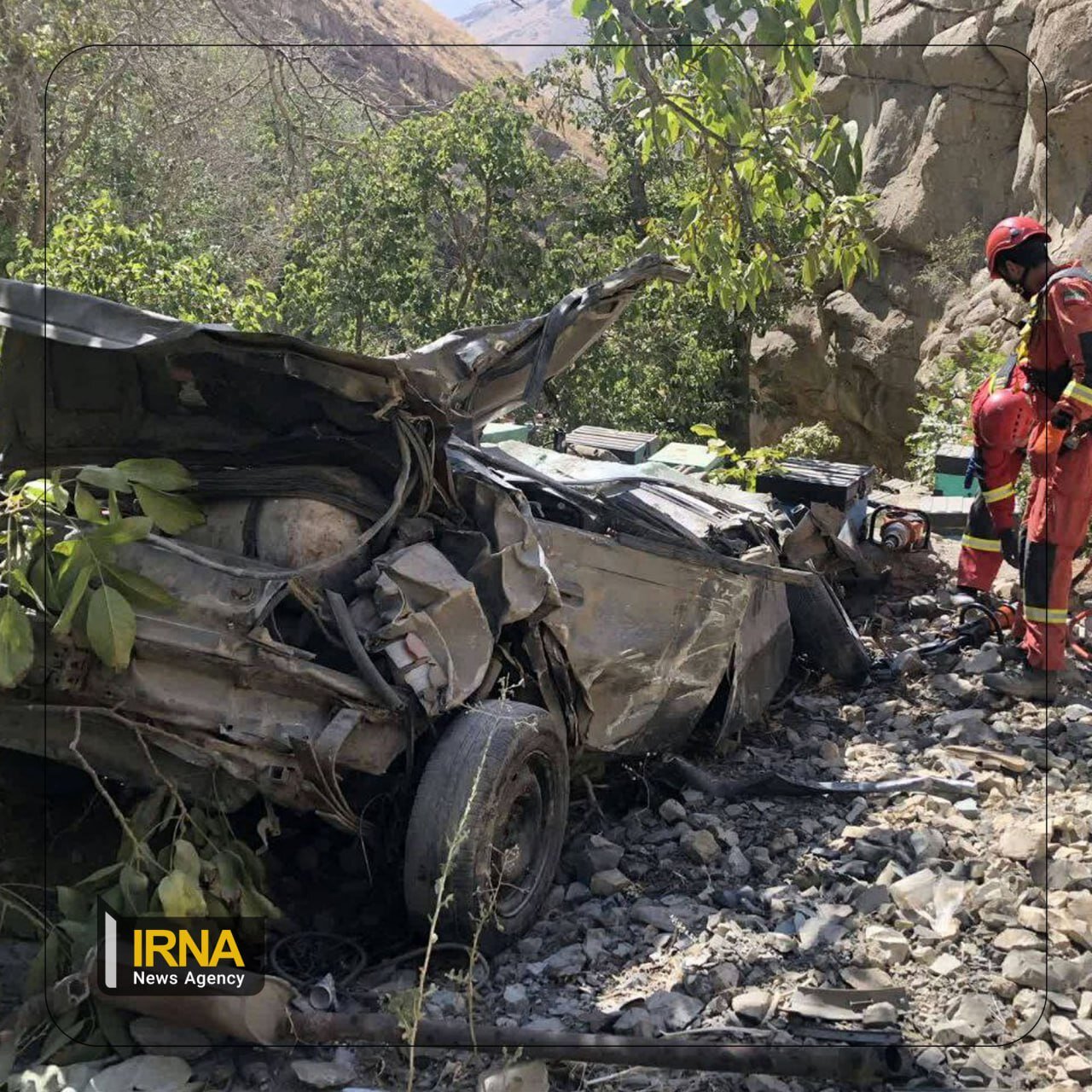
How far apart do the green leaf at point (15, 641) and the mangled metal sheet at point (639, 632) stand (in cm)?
172

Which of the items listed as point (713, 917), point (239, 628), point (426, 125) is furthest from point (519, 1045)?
point (426, 125)

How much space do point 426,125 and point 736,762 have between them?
10133mm

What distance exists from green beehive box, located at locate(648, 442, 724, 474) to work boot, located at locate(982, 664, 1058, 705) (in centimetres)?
227

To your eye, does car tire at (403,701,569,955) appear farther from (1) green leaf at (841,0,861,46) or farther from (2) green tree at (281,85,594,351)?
(2) green tree at (281,85,594,351)

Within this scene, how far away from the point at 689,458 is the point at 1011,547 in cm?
197

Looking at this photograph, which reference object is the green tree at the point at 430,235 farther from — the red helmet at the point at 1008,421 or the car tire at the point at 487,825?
the car tire at the point at 487,825

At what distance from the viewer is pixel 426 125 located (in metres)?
13.9

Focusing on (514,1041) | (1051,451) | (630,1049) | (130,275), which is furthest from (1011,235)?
(130,275)

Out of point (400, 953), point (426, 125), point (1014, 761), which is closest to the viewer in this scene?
point (400, 953)

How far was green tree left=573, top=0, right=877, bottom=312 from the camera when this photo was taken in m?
4.73

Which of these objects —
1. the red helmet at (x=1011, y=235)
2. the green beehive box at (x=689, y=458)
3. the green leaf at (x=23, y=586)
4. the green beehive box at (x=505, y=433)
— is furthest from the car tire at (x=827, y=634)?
the green leaf at (x=23, y=586)

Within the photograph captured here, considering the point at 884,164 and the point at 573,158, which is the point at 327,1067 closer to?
the point at 573,158

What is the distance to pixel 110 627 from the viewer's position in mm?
3350

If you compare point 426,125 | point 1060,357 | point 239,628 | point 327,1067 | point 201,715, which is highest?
point 426,125
